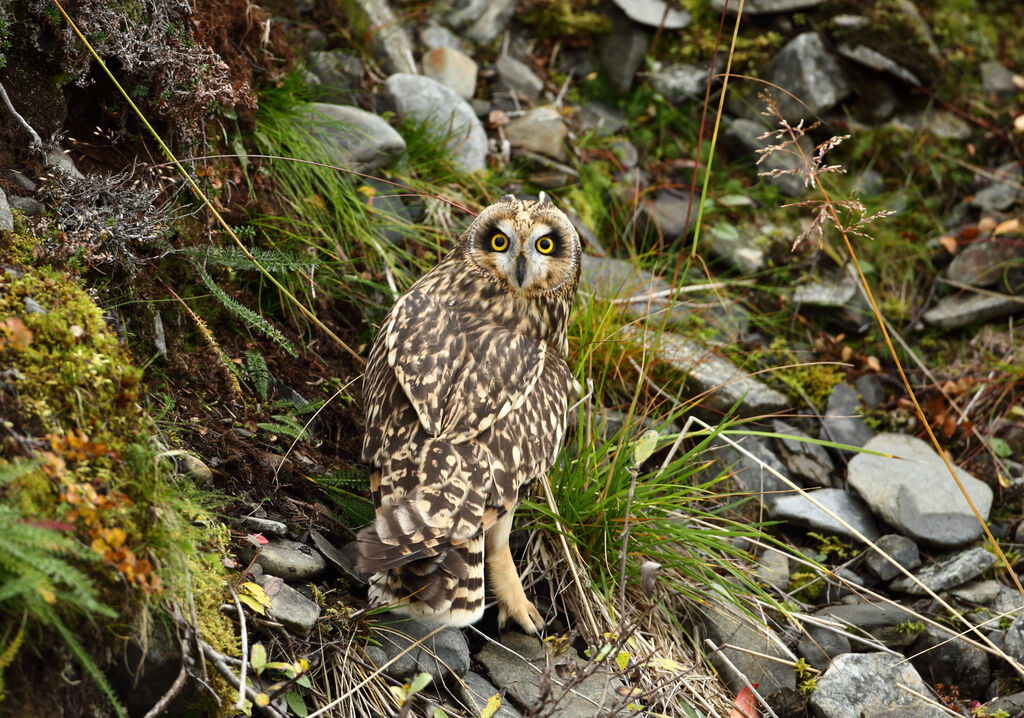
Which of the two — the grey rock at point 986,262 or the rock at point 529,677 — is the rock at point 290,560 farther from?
the grey rock at point 986,262

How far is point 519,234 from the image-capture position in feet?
11.6

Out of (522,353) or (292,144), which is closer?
(522,353)

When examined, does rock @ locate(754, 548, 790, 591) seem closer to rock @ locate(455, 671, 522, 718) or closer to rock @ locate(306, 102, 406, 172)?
rock @ locate(455, 671, 522, 718)

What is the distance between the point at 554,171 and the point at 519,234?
2.24 metres

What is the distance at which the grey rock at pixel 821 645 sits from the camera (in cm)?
371

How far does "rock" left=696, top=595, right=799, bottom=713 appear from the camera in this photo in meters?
3.58

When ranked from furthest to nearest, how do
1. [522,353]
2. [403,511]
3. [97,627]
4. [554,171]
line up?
[554,171], [522,353], [403,511], [97,627]

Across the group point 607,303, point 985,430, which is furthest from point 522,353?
point 985,430

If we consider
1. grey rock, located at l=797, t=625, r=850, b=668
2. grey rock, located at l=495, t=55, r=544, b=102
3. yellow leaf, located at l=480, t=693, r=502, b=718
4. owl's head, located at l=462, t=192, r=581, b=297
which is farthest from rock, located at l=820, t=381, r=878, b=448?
grey rock, located at l=495, t=55, r=544, b=102

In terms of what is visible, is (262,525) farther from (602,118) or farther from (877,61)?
(877,61)

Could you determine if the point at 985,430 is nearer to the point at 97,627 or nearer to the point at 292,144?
the point at 292,144

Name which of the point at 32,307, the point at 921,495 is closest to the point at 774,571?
the point at 921,495

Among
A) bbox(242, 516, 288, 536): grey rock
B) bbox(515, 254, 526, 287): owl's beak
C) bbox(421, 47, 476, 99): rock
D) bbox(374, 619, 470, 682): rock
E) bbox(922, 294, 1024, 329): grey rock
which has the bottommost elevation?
bbox(922, 294, 1024, 329): grey rock

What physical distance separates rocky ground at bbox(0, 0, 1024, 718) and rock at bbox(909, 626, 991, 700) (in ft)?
0.07
